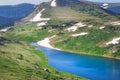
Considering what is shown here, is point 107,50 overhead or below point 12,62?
→ overhead

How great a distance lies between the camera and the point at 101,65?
160m

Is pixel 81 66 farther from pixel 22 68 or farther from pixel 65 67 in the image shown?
pixel 22 68

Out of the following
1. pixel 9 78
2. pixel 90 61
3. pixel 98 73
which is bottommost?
pixel 9 78

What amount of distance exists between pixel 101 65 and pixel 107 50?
39.6 metres

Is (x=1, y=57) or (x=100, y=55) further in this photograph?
(x=100, y=55)

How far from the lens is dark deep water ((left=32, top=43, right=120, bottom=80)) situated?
132875 millimetres

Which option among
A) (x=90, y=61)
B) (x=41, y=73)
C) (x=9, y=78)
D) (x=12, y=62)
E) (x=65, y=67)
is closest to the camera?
(x=9, y=78)

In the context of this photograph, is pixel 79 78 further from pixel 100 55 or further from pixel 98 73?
pixel 100 55

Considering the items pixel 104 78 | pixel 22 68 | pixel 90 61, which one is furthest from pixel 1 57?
pixel 90 61

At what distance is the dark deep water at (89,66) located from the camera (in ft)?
436

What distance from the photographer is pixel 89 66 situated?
514ft

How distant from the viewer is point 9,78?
103250mm

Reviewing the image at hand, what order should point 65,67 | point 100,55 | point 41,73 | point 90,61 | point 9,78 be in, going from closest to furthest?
point 9,78 < point 41,73 < point 65,67 < point 90,61 < point 100,55

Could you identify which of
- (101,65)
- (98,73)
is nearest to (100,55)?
(101,65)
